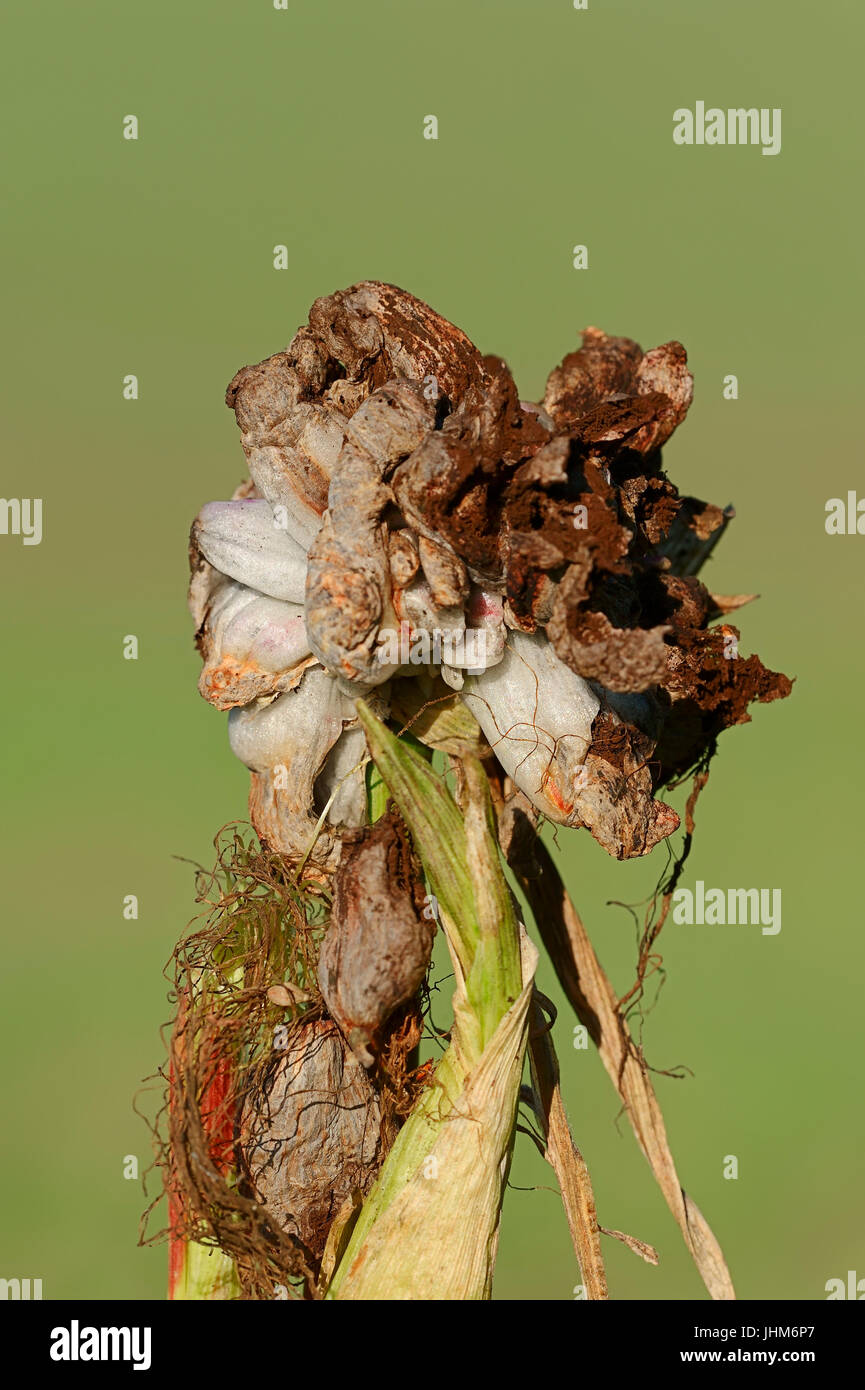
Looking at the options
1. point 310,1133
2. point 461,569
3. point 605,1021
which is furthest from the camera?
point 605,1021

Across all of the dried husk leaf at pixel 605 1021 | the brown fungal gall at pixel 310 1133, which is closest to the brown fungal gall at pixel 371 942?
the brown fungal gall at pixel 310 1133

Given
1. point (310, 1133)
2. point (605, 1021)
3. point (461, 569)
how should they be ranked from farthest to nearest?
point (605, 1021), point (310, 1133), point (461, 569)

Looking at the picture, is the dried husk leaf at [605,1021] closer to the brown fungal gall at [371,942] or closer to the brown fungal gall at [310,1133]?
the brown fungal gall at [371,942]

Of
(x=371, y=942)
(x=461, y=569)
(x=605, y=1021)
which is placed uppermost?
(x=461, y=569)

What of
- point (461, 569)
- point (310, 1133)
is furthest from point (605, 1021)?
point (461, 569)

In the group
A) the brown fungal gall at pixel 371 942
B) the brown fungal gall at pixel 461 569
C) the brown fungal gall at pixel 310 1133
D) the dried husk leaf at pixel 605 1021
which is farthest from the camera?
the dried husk leaf at pixel 605 1021

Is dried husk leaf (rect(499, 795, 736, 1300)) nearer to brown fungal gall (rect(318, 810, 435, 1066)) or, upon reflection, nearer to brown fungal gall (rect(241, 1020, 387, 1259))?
brown fungal gall (rect(318, 810, 435, 1066))

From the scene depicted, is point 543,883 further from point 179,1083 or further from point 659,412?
point 659,412

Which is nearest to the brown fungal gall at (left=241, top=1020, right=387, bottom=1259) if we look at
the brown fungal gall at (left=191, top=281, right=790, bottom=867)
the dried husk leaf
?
the brown fungal gall at (left=191, top=281, right=790, bottom=867)

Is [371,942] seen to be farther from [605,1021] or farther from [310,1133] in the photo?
[605,1021]

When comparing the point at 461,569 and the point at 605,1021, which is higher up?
the point at 461,569

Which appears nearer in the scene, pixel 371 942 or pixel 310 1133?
pixel 371 942

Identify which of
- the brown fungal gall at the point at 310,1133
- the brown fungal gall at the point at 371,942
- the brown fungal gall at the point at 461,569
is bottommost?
the brown fungal gall at the point at 310,1133

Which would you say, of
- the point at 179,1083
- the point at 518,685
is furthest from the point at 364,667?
the point at 179,1083
